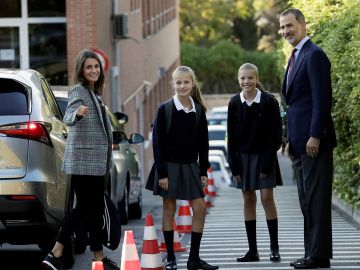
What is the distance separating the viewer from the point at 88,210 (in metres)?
10.4

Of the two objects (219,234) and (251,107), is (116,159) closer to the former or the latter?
(219,234)

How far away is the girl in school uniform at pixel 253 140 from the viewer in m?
10.8

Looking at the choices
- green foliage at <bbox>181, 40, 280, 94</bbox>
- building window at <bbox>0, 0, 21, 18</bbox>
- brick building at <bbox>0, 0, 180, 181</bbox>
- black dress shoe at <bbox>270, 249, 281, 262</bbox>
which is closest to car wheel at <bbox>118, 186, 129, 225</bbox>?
brick building at <bbox>0, 0, 180, 181</bbox>

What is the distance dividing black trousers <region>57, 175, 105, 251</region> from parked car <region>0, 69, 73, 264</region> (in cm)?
26

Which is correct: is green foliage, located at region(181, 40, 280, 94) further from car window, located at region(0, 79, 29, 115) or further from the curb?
car window, located at region(0, 79, 29, 115)

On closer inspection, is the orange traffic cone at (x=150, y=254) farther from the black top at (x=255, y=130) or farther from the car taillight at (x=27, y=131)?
the car taillight at (x=27, y=131)

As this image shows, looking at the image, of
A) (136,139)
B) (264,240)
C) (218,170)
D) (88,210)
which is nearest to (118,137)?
(136,139)

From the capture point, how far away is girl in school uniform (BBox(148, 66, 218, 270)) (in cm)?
1052

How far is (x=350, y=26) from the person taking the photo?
1608 centimetres

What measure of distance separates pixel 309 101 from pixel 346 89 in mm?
5086

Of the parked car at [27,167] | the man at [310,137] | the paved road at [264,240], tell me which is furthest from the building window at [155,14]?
the man at [310,137]

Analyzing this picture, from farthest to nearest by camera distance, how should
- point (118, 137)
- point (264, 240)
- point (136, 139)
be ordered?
point (136, 139)
point (118, 137)
point (264, 240)

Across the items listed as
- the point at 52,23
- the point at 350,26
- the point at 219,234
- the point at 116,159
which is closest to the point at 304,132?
the point at 219,234

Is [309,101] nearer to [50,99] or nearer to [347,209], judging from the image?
[50,99]
